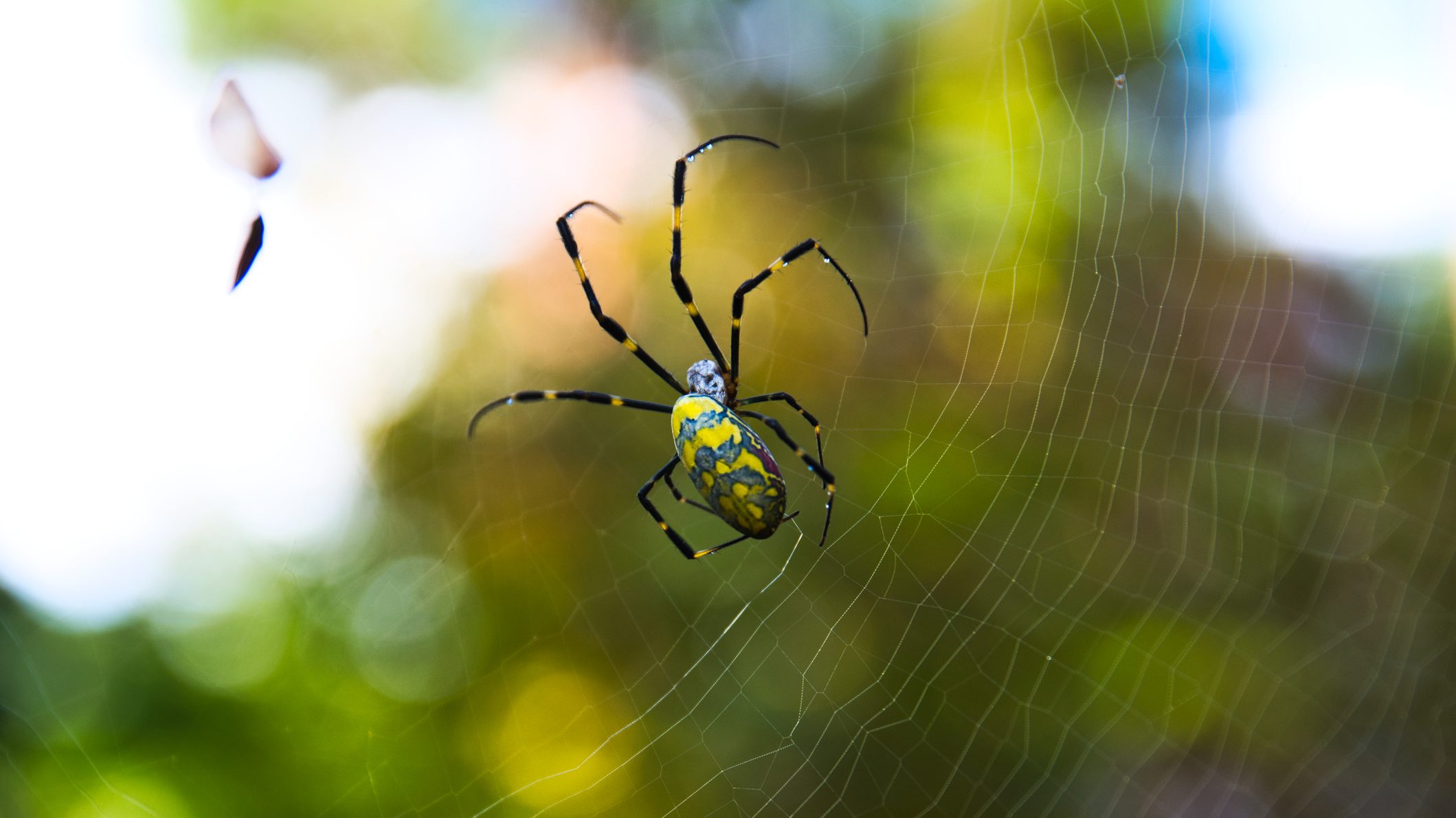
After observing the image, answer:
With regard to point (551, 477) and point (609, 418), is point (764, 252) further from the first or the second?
point (551, 477)

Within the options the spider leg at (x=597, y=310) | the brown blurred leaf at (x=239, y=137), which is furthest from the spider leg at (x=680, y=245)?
the brown blurred leaf at (x=239, y=137)

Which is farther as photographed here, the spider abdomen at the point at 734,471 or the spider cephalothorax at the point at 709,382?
the spider cephalothorax at the point at 709,382

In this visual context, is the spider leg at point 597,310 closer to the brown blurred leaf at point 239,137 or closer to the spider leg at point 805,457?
the spider leg at point 805,457

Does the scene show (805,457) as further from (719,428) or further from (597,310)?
(597,310)

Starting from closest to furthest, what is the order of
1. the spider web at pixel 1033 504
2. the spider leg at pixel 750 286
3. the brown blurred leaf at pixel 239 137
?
the brown blurred leaf at pixel 239 137 → the spider leg at pixel 750 286 → the spider web at pixel 1033 504

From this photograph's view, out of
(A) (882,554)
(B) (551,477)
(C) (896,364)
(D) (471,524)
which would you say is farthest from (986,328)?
(D) (471,524)

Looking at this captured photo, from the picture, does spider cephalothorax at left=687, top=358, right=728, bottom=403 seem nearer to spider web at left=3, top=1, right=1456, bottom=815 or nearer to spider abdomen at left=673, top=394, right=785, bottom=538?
spider abdomen at left=673, top=394, right=785, bottom=538

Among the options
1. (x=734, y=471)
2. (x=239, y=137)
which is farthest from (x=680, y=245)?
(x=239, y=137)
